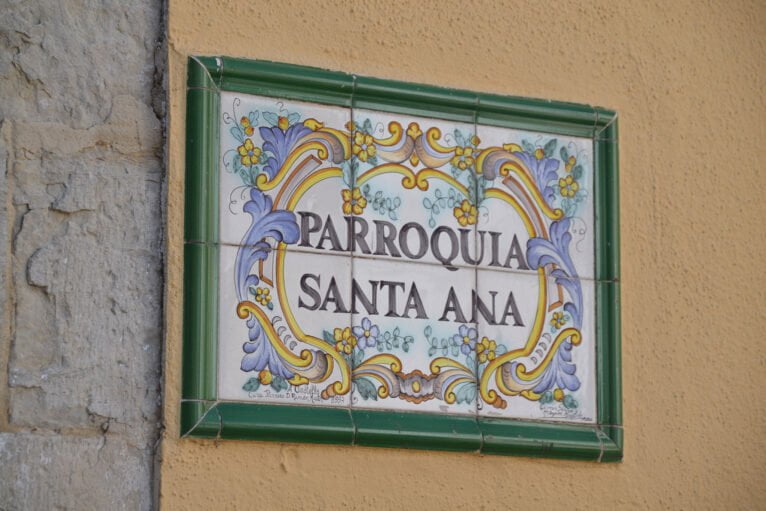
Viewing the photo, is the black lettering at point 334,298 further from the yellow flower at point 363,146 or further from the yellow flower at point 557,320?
the yellow flower at point 557,320

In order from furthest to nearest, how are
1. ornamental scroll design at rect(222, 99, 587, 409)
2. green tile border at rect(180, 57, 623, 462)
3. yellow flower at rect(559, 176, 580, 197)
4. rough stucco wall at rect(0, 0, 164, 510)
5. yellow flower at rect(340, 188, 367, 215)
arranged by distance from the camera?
1. yellow flower at rect(559, 176, 580, 197)
2. yellow flower at rect(340, 188, 367, 215)
3. ornamental scroll design at rect(222, 99, 587, 409)
4. green tile border at rect(180, 57, 623, 462)
5. rough stucco wall at rect(0, 0, 164, 510)

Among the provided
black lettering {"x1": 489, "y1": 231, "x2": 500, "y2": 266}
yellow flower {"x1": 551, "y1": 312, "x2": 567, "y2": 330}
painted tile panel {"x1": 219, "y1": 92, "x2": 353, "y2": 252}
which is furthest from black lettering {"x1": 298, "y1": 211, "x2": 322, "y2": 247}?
yellow flower {"x1": 551, "y1": 312, "x2": 567, "y2": 330}

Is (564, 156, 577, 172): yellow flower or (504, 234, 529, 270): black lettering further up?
(564, 156, 577, 172): yellow flower

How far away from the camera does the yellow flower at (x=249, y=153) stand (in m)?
3.70

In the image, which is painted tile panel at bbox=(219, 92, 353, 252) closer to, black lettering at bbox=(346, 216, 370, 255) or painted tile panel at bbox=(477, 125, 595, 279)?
black lettering at bbox=(346, 216, 370, 255)

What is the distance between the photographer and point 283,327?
3.66m

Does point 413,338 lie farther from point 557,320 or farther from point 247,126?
point 247,126

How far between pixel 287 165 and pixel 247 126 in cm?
13

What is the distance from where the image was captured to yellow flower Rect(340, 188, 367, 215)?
3.78m

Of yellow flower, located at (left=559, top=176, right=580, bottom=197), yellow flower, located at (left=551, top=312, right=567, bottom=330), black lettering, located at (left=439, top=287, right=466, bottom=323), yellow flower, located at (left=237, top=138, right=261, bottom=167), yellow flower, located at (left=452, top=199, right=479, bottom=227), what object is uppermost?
yellow flower, located at (left=237, top=138, right=261, bottom=167)

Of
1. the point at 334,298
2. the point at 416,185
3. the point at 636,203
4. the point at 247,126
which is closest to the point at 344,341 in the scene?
the point at 334,298

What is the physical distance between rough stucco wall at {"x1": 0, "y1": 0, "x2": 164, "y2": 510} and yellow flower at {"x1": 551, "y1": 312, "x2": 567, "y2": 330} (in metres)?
0.96

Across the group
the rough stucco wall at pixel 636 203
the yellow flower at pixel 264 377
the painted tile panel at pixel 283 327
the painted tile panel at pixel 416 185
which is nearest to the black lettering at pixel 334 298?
the painted tile panel at pixel 283 327

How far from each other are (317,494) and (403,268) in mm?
561
